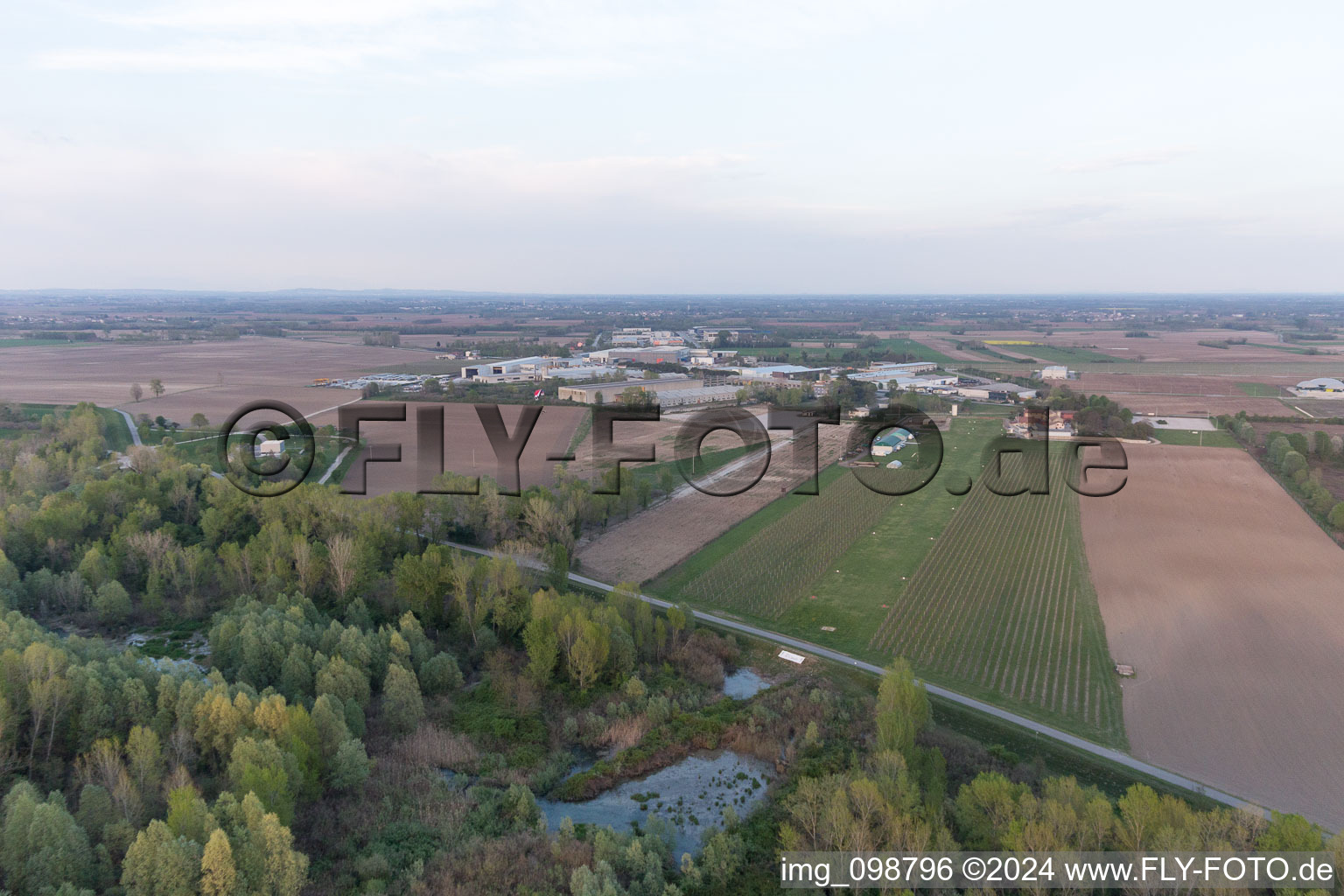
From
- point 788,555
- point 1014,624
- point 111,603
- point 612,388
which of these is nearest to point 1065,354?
point 612,388

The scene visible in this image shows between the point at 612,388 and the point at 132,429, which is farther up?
the point at 612,388

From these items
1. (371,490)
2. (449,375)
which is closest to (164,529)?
(371,490)

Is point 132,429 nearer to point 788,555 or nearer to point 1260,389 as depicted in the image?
point 788,555

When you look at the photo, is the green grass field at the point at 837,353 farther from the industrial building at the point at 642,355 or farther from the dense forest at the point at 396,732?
the dense forest at the point at 396,732

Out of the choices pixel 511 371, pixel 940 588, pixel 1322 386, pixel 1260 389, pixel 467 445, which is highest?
pixel 511 371

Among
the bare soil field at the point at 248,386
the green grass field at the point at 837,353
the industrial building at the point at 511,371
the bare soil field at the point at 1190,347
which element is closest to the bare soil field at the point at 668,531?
the bare soil field at the point at 248,386

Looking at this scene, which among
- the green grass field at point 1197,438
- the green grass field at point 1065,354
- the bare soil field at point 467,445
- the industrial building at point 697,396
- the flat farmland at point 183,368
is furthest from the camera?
the green grass field at point 1065,354
